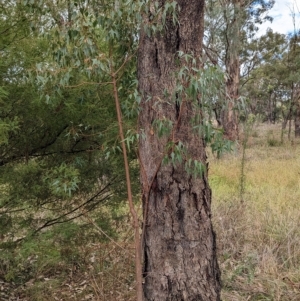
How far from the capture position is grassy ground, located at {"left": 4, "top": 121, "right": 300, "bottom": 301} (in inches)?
120

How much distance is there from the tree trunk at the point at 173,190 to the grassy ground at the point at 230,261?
259 millimetres

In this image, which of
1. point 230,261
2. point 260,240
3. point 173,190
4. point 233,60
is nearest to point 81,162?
point 173,190

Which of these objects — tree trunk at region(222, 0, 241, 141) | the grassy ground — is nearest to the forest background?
the grassy ground

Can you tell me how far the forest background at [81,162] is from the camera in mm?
2162

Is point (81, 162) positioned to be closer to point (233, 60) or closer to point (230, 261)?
point (230, 261)

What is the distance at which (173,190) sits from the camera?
2352mm

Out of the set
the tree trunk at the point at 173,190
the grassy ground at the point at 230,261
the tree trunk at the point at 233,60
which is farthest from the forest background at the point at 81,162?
the tree trunk at the point at 233,60

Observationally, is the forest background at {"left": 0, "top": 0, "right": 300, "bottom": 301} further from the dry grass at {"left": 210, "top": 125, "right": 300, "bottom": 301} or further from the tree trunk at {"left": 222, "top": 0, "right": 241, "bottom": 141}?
the tree trunk at {"left": 222, "top": 0, "right": 241, "bottom": 141}

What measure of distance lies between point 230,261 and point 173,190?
1.71 m

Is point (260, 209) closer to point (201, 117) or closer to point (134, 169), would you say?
point (134, 169)

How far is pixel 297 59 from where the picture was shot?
55.9 ft

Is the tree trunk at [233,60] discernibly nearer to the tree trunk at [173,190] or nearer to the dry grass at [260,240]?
the dry grass at [260,240]

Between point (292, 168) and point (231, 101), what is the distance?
245 inches

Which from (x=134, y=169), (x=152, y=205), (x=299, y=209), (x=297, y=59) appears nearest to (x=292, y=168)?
(x=299, y=209)
